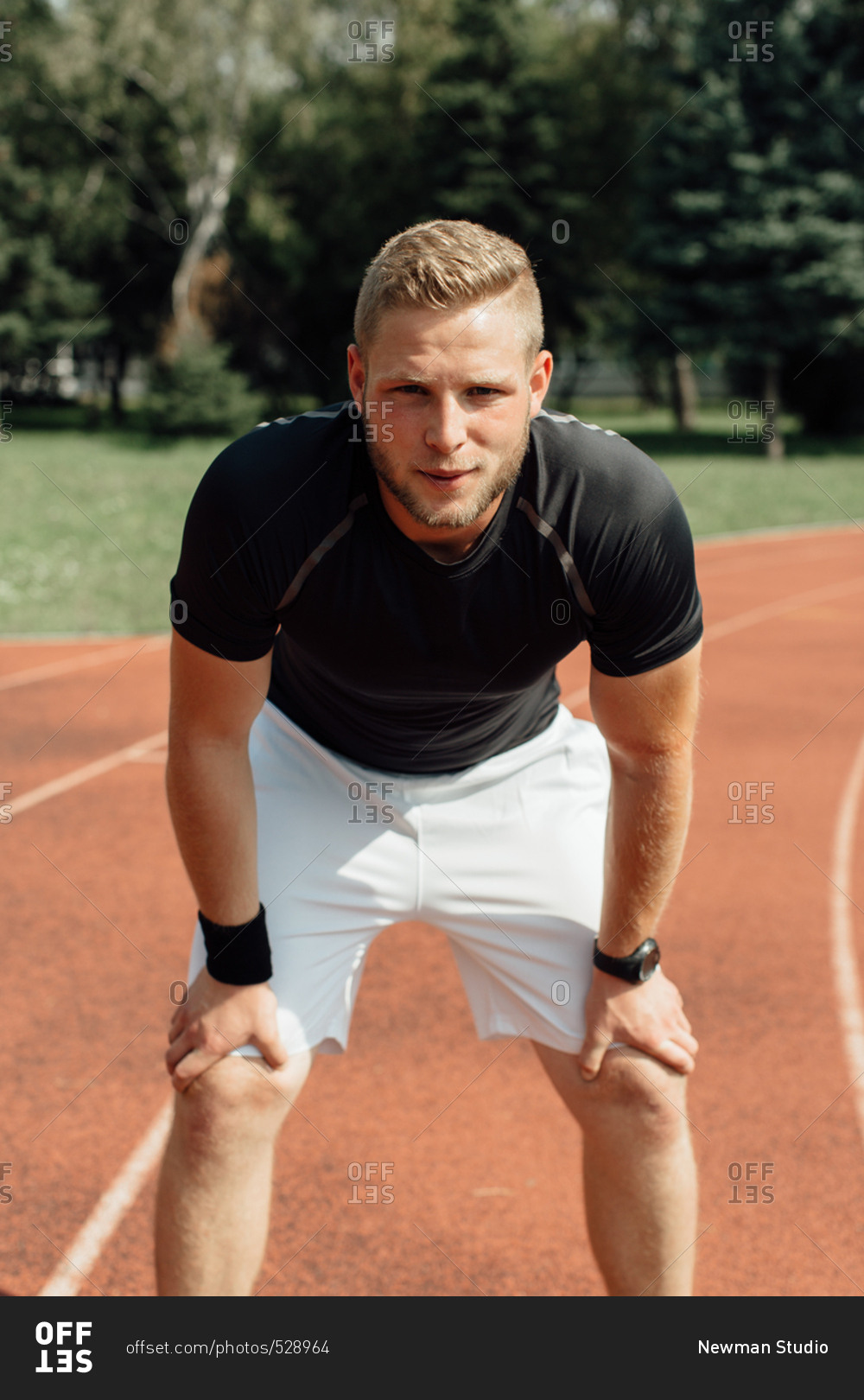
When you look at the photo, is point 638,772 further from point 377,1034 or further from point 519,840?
point 377,1034

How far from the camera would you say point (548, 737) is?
297 centimetres

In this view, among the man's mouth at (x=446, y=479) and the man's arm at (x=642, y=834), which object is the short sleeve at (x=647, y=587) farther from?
the man's mouth at (x=446, y=479)

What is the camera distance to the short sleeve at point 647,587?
7.75 feet

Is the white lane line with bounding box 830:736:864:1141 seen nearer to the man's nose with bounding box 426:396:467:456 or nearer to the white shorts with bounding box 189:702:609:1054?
the white shorts with bounding box 189:702:609:1054

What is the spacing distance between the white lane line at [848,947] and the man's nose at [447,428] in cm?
256

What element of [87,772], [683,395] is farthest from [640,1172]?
[683,395]

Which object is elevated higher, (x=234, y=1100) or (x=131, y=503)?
(x=234, y=1100)

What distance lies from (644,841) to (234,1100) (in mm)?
976

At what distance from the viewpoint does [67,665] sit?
916 centimetres

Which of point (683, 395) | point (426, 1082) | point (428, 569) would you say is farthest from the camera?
point (683, 395)
